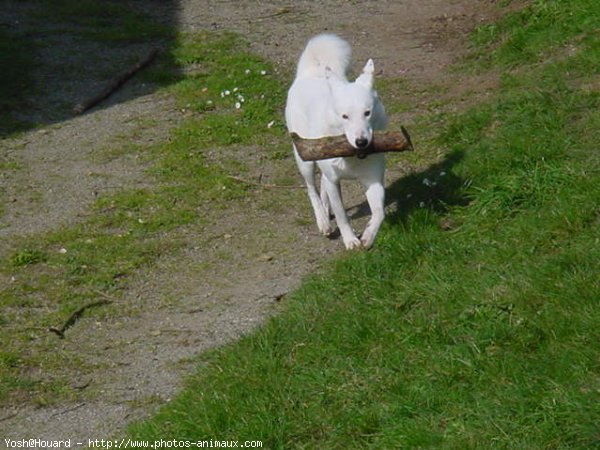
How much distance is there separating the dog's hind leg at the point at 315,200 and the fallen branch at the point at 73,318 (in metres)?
1.59

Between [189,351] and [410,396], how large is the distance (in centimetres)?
171

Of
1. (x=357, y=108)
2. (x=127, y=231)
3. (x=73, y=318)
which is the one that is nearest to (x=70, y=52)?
(x=127, y=231)

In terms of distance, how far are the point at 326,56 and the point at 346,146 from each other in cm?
121

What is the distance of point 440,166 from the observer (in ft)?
28.1

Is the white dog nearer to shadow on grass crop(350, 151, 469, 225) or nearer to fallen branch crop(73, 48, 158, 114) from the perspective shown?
shadow on grass crop(350, 151, 469, 225)

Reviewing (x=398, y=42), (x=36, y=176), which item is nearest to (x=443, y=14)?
(x=398, y=42)

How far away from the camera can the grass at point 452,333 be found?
16.0ft

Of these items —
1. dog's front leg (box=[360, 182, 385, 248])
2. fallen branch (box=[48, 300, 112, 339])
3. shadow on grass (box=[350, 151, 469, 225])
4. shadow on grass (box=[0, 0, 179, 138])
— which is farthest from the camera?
shadow on grass (box=[0, 0, 179, 138])

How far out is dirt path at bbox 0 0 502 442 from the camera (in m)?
6.09

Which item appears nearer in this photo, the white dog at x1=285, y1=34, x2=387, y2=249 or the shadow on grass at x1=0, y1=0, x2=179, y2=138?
the white dog at x1=285, y1=34, x2=387, y2=249

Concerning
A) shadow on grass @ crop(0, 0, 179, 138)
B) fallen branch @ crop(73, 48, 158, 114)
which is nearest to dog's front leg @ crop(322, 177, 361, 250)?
shadow on grass @ crop(0, 0, 179, 138)

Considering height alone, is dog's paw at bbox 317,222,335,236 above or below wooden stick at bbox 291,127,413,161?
below

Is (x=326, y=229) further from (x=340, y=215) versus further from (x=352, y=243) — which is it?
(x=352, y=243)

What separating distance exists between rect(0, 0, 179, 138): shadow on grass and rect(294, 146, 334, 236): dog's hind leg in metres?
3.95
